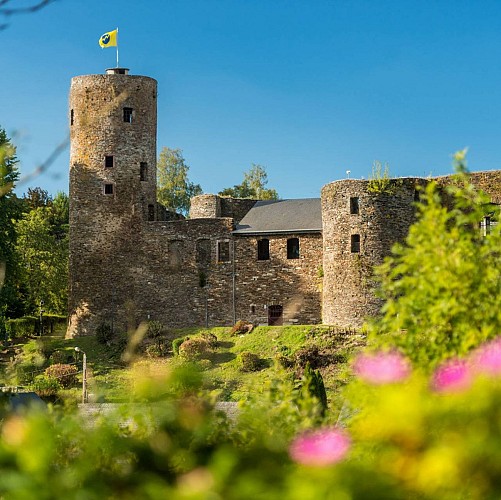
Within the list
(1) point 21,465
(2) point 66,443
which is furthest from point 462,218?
(1) point 21,465

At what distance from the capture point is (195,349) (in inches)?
1369

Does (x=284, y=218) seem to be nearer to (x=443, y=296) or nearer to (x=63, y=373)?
(x=63, y=373)

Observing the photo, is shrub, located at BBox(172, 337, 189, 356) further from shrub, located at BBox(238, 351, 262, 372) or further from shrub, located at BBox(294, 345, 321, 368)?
shrub, located at BBox(294, 345, 321, 368)

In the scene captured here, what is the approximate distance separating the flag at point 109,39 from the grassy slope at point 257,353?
57.7 feet

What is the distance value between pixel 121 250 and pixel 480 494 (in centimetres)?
3830

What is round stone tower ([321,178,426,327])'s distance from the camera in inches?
1377

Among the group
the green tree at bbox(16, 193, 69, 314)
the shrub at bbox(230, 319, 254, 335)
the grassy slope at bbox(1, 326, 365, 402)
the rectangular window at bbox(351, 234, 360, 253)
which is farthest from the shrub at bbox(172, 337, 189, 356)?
the green tree at bbox(16, 193, 69, 314)

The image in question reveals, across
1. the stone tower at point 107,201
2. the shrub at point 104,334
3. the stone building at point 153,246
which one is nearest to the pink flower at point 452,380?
the stone building at point 153,246

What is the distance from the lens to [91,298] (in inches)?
1645

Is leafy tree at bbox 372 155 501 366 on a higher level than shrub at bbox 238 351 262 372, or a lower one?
higher

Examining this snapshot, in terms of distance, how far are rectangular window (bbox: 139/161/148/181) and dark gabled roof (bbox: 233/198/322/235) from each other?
5099 mm

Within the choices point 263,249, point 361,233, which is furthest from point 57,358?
point 361,233

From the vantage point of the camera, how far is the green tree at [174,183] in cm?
6769

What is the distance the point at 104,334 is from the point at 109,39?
55.9 feet
